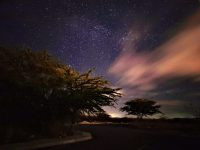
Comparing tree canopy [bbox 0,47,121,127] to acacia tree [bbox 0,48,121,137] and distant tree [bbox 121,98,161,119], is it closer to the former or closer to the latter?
acacia tree [bbox 0,48,121,137]

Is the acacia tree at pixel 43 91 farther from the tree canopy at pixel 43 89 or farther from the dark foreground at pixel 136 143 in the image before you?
the dark foreground at pixel 136 143

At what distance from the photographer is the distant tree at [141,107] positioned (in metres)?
89.2

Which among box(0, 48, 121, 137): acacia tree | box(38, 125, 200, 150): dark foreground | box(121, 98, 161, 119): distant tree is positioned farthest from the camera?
box(121, 98, 161, 119): distant tree

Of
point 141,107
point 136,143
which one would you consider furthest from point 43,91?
point 141,107

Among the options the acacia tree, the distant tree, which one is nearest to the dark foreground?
the acacia tree

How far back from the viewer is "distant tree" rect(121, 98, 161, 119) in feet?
293

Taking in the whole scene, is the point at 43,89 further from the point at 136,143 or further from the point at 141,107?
the point at 141,107

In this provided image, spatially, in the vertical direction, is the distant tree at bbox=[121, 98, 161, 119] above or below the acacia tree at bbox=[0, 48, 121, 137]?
above

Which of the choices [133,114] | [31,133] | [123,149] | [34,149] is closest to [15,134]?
[31,133]

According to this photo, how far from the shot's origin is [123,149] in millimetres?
16188

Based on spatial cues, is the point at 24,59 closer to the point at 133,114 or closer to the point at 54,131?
the point at 54,131

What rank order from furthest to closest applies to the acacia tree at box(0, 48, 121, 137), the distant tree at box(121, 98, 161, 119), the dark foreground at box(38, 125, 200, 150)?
1. the distant tree at box(121, 98, 161, 119)
2. the acacia tree at box(0, 48, 121, 137)
3. the dark foreground at box(38, 125, 200, 150)

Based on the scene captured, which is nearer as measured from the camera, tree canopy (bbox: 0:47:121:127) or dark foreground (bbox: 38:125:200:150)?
dark foreground (bbox: 38:125:200:150)

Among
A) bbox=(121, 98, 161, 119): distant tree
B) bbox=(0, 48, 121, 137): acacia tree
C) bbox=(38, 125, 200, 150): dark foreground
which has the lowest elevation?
bbox=(38, 125, 200, 150): dark foreground
